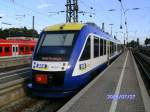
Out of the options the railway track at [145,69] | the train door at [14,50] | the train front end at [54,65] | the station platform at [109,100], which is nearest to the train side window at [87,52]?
the train front end at [54,65]

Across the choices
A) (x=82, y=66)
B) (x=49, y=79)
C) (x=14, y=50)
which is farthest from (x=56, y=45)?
(x=14, y=50)

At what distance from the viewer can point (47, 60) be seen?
12.4 metres

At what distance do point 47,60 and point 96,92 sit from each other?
7.31ft

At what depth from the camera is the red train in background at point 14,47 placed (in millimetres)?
36812

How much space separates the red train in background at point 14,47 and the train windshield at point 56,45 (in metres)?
23.6

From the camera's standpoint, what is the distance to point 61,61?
12.1 metres

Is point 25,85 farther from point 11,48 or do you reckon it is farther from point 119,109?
point 11,48

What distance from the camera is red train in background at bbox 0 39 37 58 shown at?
1449 inches

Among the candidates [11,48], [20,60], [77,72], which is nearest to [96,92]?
[77,72]

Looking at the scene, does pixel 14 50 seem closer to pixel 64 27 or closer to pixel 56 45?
pixel 64 27

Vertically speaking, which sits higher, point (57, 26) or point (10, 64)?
point (57, 26)

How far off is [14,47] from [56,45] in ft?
91.9
